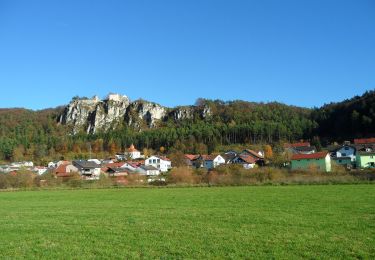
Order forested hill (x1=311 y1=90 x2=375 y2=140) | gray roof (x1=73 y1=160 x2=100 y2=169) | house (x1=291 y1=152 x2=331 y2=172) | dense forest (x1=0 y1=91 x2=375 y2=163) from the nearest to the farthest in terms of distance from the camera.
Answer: house (x1=291 y1=152 x2=331 y2=172) → gray roof (x1=73 y1=160 x2=100 y2=169) → forested hill (x1=311 y1=90 x2=375 y2=140) → dense forest (x1=0 y1=91 x2=375 y2=163)

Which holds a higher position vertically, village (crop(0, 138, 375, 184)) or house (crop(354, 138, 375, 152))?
A: house (crop(354, 138, 375, 152))

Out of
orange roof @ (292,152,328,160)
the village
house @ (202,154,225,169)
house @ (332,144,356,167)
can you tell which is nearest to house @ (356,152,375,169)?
the village

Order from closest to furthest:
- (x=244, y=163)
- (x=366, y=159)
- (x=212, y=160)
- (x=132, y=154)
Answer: (x=366, y=159)
(x=244, y=163)
(x=212, y=160)
(x=132, y=154)

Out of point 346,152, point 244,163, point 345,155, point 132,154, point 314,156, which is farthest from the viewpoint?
point 132,154

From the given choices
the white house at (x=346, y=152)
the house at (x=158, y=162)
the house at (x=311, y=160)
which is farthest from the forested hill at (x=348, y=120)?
the house at (x=158, y=162)

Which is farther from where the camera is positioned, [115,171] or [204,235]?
[115,171]

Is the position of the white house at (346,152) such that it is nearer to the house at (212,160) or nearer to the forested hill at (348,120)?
the house at (212,160)

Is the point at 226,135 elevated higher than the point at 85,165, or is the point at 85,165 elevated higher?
the point at 226,135

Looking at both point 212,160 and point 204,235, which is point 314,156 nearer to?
point 212,160

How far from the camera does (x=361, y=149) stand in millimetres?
87750

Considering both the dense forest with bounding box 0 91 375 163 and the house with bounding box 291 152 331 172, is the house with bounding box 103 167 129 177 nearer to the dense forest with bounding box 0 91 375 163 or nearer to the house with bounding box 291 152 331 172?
the house with bounding box 291 152 331 172

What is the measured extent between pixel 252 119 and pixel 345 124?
47.0 meters

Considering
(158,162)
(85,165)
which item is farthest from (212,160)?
(85,165)

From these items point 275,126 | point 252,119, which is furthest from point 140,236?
point 252,119
